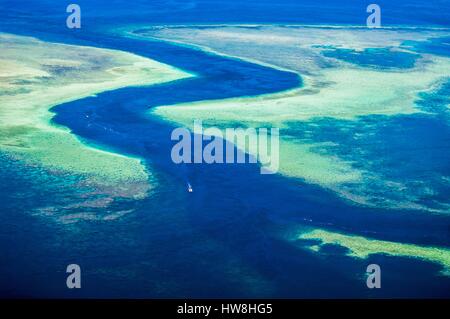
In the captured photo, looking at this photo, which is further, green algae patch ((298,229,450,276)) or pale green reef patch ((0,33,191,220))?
pale green reef patch ((0,33,191,220))

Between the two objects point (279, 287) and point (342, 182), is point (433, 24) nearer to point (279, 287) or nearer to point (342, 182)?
point (342, 182)

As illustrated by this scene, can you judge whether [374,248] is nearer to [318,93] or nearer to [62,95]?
[318,93]

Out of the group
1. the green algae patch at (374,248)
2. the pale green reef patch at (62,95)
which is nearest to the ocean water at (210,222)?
the green algae patch at (374,248)

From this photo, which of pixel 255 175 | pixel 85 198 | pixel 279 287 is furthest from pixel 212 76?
pixel 279 287

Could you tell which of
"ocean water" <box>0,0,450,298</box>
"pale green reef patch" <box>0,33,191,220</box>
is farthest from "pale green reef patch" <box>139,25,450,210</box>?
"pale green reef patch" <box>0,33,191,220</box>

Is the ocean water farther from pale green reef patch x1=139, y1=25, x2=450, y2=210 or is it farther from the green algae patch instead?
pale green reef patch x1=139, y1=25, x2=450, y2=210

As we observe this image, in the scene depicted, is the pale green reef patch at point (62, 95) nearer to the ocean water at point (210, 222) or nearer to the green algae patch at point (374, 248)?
the ocean water at point (210, 222)
